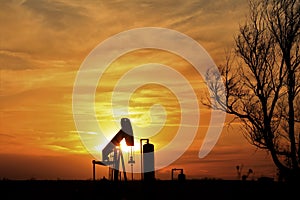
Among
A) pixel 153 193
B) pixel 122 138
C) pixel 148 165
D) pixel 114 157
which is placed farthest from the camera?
pixel 114 157

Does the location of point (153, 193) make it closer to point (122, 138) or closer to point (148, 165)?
point (148, 165)

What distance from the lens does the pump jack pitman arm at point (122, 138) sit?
25406 mm

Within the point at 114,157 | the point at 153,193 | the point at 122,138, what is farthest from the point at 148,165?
the point at 114,157

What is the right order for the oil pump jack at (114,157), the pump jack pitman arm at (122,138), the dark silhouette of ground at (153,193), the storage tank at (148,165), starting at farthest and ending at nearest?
1. the oil pump jack at (114,157)
2. the pump jack pitman arm at (122,138)
3. the dark silhouette of ground at (153,193)
4. the storage tank at (148,165)

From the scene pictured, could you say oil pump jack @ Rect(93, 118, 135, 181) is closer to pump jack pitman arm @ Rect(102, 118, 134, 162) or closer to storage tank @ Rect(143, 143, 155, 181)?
pump jack pitman arm @ Rect(102, 118, 134, 162)

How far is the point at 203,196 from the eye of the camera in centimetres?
2283

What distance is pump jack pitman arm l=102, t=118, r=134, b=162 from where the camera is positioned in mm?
25406

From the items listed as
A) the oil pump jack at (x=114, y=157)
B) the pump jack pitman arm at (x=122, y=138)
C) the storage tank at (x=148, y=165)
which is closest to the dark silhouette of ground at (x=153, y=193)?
the storage tank at (x=148, y=165)

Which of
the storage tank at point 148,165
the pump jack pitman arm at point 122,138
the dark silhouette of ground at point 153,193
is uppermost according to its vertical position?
the pump jack pitman arm at point 122,138

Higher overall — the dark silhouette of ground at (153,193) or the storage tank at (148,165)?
the storage tank at (148,165)

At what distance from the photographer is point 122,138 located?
27.2m

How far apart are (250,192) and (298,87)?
9.64 meters

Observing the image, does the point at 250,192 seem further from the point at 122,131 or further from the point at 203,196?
the point at 122,131

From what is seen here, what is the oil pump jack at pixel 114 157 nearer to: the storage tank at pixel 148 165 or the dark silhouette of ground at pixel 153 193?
the dark silhouette of ground at pixel 153 193
